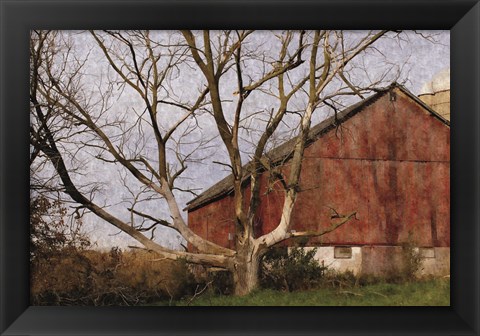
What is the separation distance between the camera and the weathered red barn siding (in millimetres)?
5180

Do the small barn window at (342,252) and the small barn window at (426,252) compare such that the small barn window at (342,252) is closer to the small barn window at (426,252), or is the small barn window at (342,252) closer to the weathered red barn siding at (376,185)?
the weathered red barn siding at (376,185)

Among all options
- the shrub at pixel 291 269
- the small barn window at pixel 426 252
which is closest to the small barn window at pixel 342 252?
the shrub at pixel 291 269

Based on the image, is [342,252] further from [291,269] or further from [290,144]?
[290,144]

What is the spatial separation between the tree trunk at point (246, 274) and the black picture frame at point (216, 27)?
26cm

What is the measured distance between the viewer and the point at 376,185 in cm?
530

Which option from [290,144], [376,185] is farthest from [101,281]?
[376,185]

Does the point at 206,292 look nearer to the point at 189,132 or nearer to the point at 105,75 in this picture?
the point at 189,132

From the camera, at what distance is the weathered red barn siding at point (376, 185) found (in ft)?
17.0

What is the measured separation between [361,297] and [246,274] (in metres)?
0.86

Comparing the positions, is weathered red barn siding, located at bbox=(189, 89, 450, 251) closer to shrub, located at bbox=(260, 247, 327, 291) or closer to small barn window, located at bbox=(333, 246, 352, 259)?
small barn window, located at bbox=(333, 246, 352, 259)

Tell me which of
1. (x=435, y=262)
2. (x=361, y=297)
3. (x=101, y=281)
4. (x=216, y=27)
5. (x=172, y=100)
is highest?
(x=216, y=27)

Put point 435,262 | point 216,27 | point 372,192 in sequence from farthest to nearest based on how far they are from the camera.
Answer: point 372,192 → point 435,262 → point 216,27

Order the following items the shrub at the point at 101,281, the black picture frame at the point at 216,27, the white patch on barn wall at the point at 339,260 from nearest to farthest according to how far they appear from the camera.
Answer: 1. the black picture frame at the point at 216,27
2. the shrub at the point at 101,281
3. the white patch on barn wall at the point at 339,260
